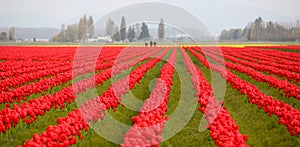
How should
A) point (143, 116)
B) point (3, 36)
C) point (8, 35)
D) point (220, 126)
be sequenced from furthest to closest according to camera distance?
point (8, 35) → point (3, 36) → point (143, 116) → point (220, 126)

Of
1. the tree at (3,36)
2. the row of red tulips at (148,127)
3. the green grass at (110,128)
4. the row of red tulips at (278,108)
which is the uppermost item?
the tree at (3,36)

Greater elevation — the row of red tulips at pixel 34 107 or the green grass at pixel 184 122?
the row of red tulips at pixel 34 107

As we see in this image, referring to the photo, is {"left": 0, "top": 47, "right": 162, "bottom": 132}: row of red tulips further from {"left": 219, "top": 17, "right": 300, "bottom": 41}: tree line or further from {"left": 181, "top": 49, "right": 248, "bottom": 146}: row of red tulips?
{"left": 219, "top": 17, "right": 300, "bottom": 41}: tree line

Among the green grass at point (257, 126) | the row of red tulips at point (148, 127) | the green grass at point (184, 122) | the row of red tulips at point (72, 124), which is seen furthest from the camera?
the green grass at point (257, 126)

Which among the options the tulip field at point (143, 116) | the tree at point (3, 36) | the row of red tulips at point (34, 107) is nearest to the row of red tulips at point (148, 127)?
the tulip field at point (143, 116)

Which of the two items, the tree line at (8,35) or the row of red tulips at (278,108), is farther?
the tree line at (8,35)

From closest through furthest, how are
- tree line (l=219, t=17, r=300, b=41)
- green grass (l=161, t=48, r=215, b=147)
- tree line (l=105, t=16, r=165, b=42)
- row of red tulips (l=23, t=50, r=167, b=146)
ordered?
row of red tulips (l=23, t=50, r=167, b=146)
green grass (l=161, t=48, r=215, b=147)
tree line (l=105, t=16, r=165, b=42)
tree line (l=219, t=17, r=300, b=41)

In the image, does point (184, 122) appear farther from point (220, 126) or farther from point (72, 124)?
point (72, 124)

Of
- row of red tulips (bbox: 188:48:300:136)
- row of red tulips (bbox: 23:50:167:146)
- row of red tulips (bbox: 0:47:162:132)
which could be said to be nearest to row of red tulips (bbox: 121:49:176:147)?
row of red tulips (bbox: 23:50:167:146)

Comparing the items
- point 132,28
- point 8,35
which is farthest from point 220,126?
point 8,35

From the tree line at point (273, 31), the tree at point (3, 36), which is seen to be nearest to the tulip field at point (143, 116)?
the tree line at point (273, 31)

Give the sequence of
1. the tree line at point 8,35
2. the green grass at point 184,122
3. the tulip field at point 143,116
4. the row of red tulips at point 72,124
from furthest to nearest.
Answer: the tree line at point 8,35, the green grass at point 184,122, the tulip field at point 143,116, the row of red tulips at point 72,124

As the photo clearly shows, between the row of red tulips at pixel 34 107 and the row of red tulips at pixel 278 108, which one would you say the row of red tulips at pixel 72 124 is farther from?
the row of red tulips at pixel 278 108

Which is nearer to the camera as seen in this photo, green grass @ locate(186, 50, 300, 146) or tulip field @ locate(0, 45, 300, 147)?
tulip field @ locate(0, 45, 300, 147)
